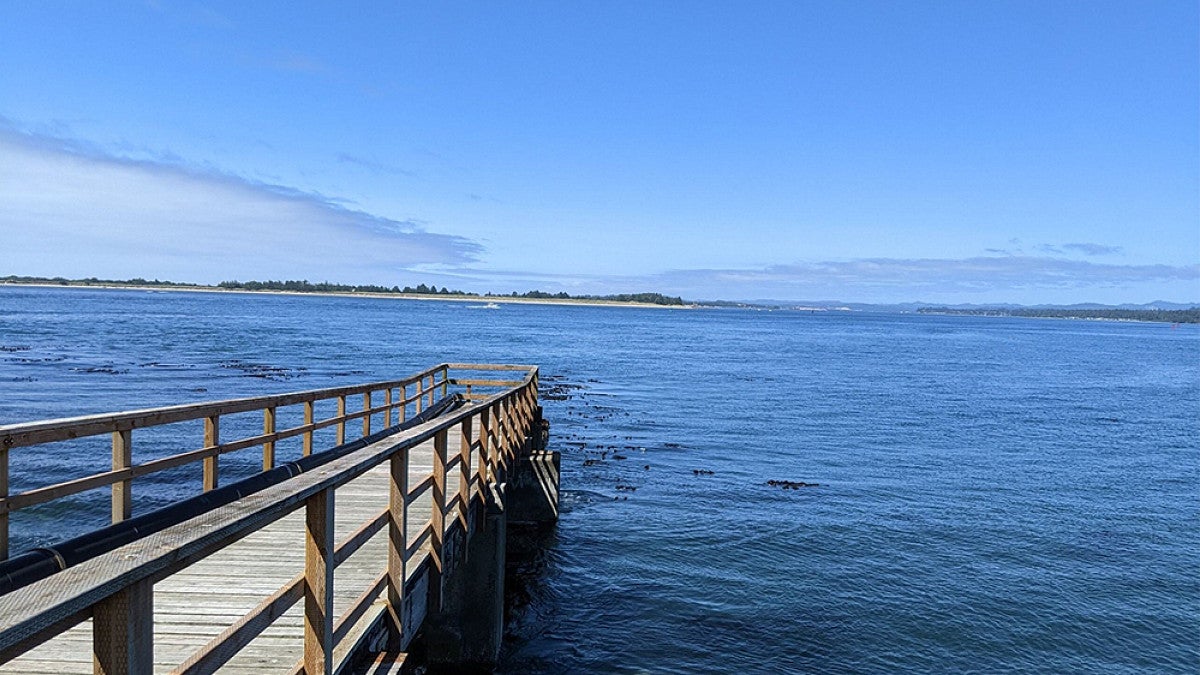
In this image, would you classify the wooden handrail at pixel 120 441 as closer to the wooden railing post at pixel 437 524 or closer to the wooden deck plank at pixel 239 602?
the wooden deck plank at pixel 239 602

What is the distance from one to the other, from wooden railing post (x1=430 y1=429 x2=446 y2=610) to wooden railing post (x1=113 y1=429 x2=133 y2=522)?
8.09ft

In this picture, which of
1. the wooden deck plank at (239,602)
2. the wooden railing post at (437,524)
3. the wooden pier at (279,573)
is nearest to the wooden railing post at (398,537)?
the wooden pier at (279,573)

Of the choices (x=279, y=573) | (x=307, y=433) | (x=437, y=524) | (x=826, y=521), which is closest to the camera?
(x=279, y=573)

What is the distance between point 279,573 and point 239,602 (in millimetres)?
680

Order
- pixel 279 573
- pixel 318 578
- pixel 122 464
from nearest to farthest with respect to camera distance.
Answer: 1. pixel 318 578
2. pixel 279 573
3. pixel 122 464

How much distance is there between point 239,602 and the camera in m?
5.32

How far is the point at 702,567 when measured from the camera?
1474 cm

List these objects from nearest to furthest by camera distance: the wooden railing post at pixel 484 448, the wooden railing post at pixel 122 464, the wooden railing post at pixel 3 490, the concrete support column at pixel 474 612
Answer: the wooden railing post at pixel 3 490
the wooden railing post at pixel 122 464
the wooden railing post at pixel 484 448
the concrete support column at pixel 474 612

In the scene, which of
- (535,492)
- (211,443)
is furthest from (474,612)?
(535,492)

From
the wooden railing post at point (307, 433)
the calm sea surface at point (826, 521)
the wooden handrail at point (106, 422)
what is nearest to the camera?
the wooden handrail at point (106, 422)

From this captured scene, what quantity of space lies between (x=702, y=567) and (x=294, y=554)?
9.50 meters

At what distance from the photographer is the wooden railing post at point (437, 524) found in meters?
6.55

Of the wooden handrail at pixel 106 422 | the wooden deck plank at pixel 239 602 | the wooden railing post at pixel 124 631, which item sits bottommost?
the wooden deck plank at pixel 239 602

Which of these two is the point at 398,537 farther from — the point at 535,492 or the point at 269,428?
the point at 535,492
